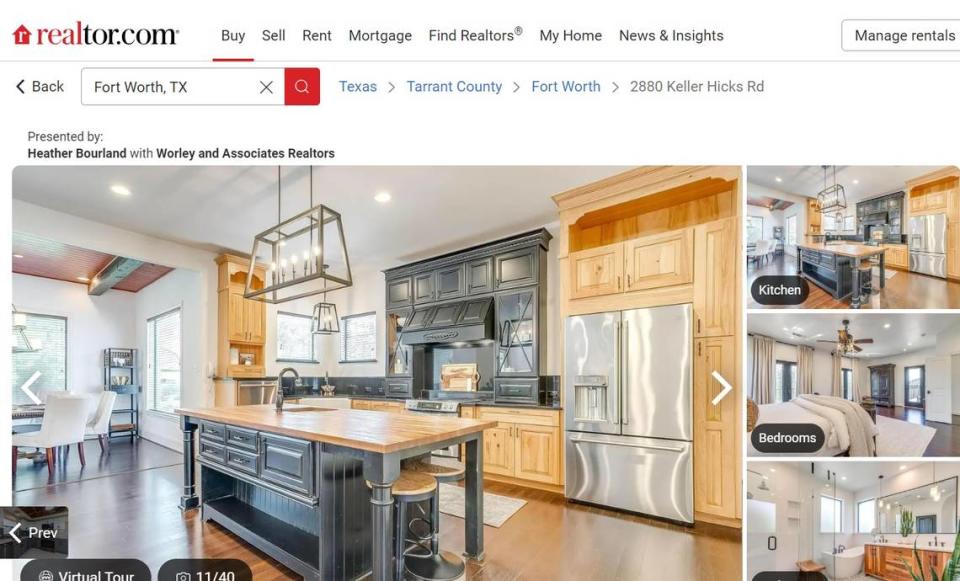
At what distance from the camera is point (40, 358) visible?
189 cm

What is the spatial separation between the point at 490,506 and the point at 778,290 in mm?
2539

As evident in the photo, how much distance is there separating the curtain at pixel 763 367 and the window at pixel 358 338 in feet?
15.8

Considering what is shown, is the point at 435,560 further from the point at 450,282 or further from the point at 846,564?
the point at 450,282

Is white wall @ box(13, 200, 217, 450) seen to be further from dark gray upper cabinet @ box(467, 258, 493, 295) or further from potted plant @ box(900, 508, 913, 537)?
potted plant @ box(900, 508, 913, 537)

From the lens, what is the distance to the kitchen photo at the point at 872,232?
0.89 meters

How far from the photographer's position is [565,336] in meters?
3.11

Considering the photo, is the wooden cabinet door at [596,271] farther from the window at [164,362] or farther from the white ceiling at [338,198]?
the window at [164,362]

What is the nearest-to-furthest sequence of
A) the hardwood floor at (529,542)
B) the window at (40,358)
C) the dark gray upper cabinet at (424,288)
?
1. the window at (40,358)
2. the hardwood floor at (529,542)
3. the dark gray upper cabinet at (424,288)

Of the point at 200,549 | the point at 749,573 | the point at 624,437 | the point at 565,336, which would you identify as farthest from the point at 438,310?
the point at 749,573

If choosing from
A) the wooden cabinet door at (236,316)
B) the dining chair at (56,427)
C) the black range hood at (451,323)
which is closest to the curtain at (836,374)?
the black range hood at (451,323)

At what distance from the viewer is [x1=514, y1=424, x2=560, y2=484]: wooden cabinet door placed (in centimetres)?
315

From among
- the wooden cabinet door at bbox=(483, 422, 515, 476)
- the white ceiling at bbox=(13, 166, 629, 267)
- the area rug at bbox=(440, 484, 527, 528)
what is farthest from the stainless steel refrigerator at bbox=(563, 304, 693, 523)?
the white ceiling at bbox=(13, 166, 629, 267)

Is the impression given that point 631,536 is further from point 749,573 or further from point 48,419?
point 48,419
